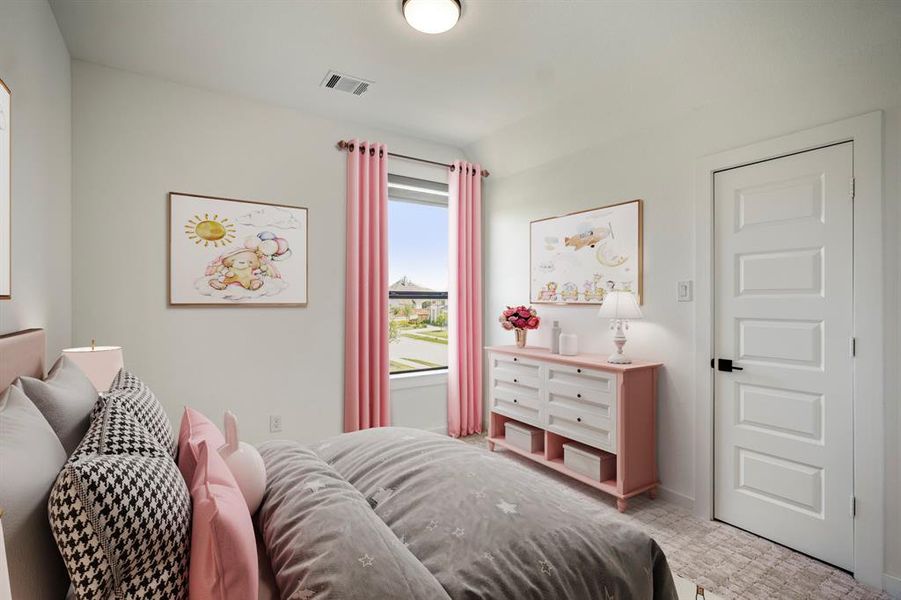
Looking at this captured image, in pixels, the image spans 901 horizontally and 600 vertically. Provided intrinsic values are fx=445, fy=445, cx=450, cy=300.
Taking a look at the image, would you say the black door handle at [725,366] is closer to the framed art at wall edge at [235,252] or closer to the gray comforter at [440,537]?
the gray comforter at [440,537]

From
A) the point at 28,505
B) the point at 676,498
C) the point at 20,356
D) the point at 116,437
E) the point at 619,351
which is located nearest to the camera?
the point at 28,505

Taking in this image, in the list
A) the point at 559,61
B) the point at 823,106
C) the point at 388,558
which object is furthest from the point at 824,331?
the point at 388,558

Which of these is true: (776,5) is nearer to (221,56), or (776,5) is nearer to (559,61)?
(559,61)

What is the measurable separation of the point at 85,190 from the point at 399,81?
2.10m

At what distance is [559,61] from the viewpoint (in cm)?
271

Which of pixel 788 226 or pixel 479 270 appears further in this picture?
pixel 479 270

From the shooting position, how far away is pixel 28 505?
83cm

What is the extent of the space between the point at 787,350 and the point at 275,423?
3329 millimetres

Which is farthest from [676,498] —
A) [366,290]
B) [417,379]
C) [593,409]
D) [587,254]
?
[366,290]

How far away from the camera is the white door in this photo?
218 cm

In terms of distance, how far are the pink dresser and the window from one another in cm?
99

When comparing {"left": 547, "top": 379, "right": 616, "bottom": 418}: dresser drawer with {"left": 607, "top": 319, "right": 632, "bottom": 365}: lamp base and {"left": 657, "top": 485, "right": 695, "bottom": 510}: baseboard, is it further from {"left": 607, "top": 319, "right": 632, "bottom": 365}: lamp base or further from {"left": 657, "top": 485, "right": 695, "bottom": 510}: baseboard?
{"left": 657, "top": 485, "right": 695, "bottom": 510}: baseboard

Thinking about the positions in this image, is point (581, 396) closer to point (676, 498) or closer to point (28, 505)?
point (676, 498)

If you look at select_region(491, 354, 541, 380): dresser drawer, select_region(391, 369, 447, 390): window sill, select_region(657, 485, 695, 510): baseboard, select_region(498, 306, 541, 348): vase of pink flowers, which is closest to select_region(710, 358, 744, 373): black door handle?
select_region(657, 485, 695, 510): baseboard
